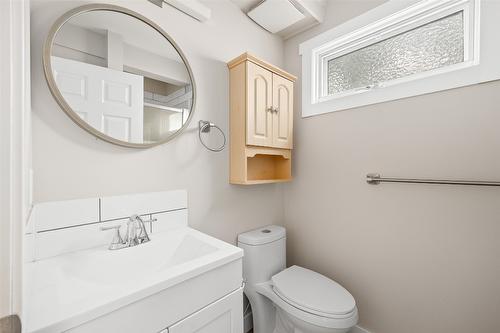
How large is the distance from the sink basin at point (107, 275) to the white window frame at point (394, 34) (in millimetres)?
1237

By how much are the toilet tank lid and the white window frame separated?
91 centimetres

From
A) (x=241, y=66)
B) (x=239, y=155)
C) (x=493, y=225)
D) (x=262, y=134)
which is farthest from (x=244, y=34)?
(x=493, y=225)

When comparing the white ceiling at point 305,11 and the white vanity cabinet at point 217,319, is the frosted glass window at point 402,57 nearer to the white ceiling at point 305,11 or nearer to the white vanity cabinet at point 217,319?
the white ceiling at point 305,11

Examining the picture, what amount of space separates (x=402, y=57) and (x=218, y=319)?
1.71 m

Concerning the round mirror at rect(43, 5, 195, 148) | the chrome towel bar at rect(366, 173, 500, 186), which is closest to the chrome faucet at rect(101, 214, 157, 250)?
the round mirror at rect(43, 5, 195, 148)

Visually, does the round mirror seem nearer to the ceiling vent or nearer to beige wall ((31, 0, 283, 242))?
beige wall ((31, 0, 283, 242))

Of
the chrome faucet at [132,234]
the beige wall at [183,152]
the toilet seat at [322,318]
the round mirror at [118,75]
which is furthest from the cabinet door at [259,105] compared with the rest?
the toilet seat at [322,318]

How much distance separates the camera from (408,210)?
1.23 metres

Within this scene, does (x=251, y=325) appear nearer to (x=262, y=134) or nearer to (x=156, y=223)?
(x=156, y=223)

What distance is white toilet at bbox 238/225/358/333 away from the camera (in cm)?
106

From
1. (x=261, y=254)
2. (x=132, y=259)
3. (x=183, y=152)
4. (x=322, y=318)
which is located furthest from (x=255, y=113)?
(x=322, y=318)

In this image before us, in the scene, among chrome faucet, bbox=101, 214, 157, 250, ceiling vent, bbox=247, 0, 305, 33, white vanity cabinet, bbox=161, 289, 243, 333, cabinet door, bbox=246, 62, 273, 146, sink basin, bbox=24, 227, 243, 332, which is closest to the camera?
sink basin, bbox=24, 227, 243, 332

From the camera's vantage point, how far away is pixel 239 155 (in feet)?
4.41

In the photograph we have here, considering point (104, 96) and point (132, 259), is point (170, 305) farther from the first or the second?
point (104, 96)
